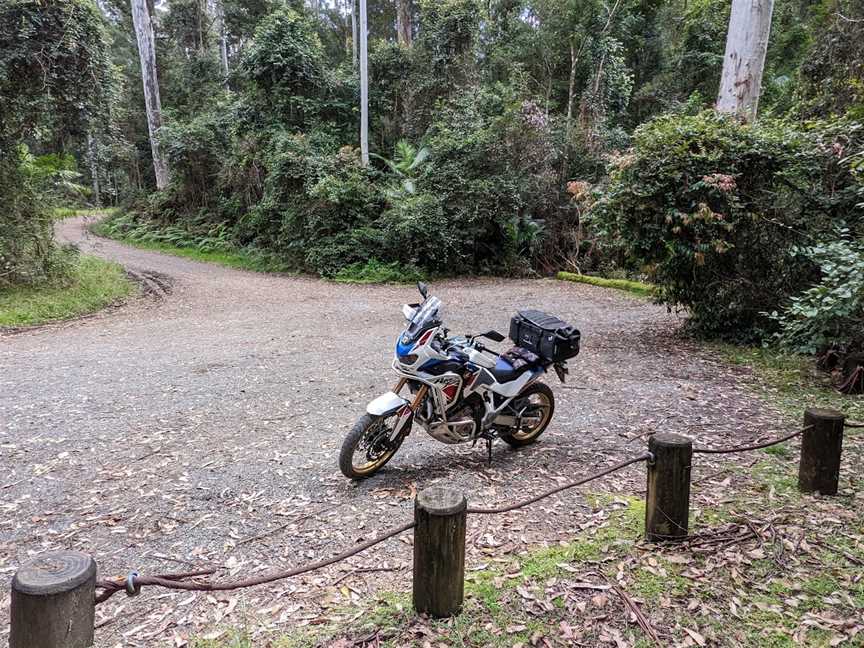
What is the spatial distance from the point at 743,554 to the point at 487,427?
5.66ft

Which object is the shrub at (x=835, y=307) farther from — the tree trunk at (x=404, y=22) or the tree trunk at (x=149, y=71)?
the tree trunk at (x=149, y=71)

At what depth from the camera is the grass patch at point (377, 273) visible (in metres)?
13.8

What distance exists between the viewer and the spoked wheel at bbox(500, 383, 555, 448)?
408 centimetres

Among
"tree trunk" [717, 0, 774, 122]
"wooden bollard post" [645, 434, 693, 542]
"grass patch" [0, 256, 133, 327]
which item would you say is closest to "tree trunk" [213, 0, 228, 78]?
"grass patch" [0, 256, 133, 327]

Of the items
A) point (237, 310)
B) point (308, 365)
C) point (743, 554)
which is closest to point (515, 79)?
point (237, 310)

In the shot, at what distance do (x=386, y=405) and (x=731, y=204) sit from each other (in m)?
5.38

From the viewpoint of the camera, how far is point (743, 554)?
270 cm

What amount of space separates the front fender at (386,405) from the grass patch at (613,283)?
9.05 meters

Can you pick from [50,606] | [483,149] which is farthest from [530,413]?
[483,149]

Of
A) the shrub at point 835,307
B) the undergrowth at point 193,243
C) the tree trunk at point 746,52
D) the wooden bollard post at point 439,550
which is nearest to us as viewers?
the wooden bollard post at point 439,550

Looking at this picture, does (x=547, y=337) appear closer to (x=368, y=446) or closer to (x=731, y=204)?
(x=368, y=446)

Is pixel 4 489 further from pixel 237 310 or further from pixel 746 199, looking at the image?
pixel 746 199

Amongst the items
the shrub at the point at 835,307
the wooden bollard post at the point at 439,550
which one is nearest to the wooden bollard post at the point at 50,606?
the wooden bollard post at the point at 439,550

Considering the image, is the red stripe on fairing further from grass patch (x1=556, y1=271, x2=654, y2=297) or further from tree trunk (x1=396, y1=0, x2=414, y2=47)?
tree trunk (x1=396, y1=0, x2=414, y2=47)
